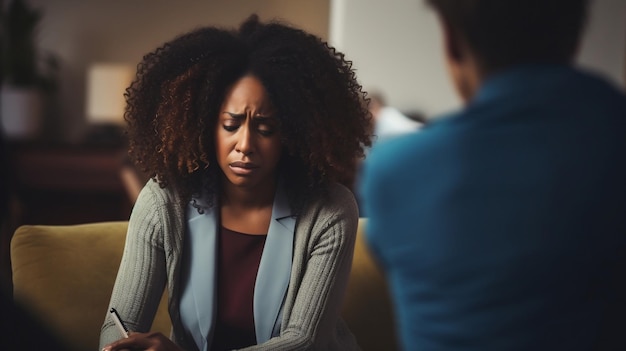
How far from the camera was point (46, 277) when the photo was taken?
1.84 m

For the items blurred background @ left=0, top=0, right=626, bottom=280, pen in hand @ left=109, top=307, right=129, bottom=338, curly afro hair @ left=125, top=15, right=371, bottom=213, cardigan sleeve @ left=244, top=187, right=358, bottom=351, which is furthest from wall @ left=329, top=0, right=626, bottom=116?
pen in hand @ left=109, top=307, right=129, bottom=338

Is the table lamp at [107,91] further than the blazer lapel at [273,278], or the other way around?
the table lamp at [107,91]

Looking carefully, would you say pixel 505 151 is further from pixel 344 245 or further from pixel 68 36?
pixel 68 36

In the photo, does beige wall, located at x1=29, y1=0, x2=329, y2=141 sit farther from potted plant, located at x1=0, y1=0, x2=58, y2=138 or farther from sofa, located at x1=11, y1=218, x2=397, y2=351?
sofa, located at x1=11, y1=218, x2=397, y2=351

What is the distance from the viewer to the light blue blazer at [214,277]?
1.55 meters

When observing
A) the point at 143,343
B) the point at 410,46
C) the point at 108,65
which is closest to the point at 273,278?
the point at 143,343

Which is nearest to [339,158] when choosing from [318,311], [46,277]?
[318,311]

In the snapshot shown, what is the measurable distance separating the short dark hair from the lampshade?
4.62 m

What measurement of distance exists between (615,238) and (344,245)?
30.4 inches

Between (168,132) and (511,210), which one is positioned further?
(168,132)

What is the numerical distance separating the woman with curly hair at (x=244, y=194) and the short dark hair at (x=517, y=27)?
2.30 feet

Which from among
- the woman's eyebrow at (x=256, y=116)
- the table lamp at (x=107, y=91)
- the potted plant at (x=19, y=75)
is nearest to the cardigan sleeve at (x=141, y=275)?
the woman's eyebrow at (x=256, y=116)

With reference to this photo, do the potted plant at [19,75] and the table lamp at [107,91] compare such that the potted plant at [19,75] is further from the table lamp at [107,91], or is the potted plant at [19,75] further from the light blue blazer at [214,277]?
the light blue blazer at [214,277]

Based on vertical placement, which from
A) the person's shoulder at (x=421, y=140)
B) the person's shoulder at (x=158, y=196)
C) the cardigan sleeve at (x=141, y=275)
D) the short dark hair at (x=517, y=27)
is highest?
the short dark hair at (x=517, y=27)
